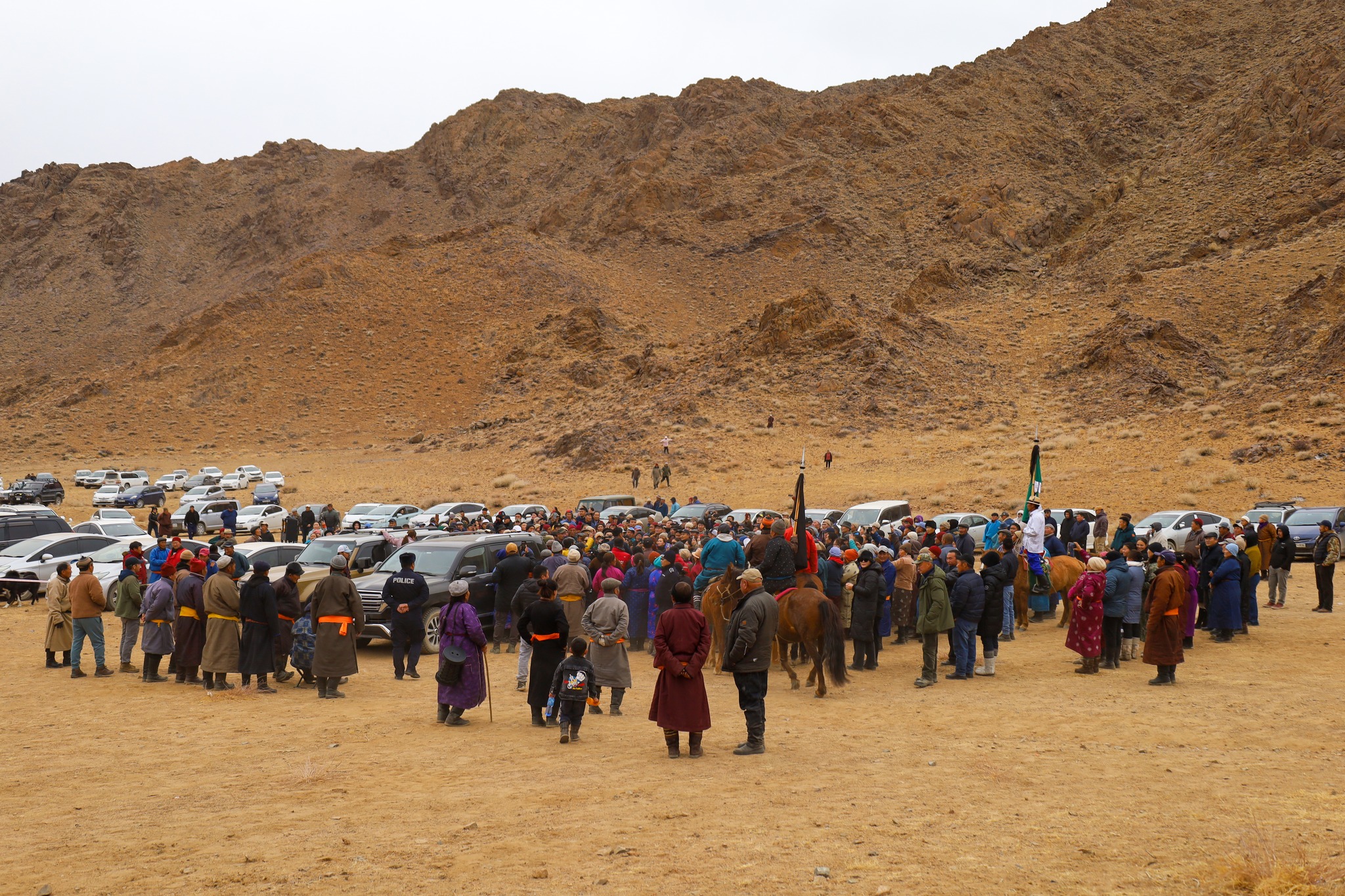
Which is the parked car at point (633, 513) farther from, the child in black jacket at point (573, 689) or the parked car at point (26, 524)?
the child in black jacket at point (573, 689)

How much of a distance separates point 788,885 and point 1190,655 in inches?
402

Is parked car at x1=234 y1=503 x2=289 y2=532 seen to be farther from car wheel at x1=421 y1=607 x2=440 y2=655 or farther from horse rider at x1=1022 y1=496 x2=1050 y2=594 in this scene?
horse rider at x1=1022 y1=496 x2=1050 y2=594

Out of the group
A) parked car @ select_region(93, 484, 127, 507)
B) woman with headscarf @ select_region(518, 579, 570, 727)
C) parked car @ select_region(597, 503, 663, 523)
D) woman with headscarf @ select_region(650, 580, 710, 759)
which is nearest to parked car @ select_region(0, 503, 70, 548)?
parked car @ select_region(597, 503, 663, 523)

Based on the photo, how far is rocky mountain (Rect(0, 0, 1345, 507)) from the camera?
55594mm

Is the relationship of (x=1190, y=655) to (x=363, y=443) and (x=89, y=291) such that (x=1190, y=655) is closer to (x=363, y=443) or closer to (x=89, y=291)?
(x=363, y=443)

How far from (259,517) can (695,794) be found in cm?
3224

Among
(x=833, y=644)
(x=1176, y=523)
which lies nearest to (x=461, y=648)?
(x=833, y=644)

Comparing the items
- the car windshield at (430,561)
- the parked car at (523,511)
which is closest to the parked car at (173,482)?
the parked car at (523,511)

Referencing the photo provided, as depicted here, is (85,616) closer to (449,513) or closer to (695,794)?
(695,794)

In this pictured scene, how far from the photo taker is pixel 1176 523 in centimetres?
2641

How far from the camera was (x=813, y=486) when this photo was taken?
138 ft

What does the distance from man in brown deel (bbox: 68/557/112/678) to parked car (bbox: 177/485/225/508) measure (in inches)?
1111

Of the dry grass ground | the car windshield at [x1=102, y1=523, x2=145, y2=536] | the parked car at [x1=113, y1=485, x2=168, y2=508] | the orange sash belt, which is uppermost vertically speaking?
the parked car at [x1=113, y1=485, x2=168, y2=508]

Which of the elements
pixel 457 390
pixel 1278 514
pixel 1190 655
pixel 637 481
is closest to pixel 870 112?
pixel 457 390
